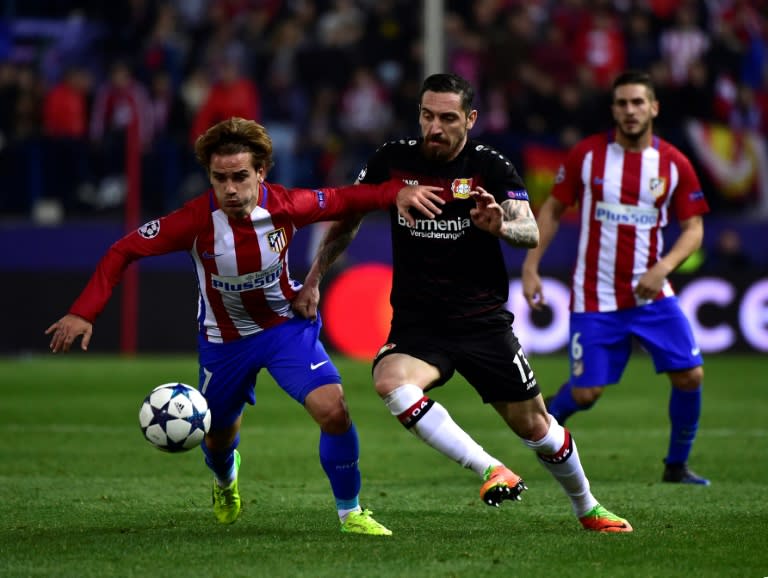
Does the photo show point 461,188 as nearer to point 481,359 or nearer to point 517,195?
point 517,195

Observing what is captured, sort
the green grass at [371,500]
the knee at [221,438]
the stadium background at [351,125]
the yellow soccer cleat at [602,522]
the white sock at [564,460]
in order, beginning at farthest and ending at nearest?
the stadium background at [351,125] → the knee at [221,438] → the yellow soccer cleat at [602,522] → the white sock at [564,460] → the green grass at [371,500]

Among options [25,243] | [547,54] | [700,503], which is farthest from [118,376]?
[700,503]

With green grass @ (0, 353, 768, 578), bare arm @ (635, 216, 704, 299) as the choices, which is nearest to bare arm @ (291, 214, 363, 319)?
green grass @ (0, 353, 768, 578)

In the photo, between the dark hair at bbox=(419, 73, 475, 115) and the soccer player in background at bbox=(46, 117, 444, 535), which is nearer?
the dark hair at bbox=(419, 73, 475, 115)

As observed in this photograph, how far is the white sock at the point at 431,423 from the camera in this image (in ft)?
19.3

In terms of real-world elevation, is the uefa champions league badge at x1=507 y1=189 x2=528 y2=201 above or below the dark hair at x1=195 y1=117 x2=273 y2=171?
below

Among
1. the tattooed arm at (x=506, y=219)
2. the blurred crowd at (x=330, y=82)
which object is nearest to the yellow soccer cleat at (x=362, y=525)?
the tattooed arm at (x=506, y=219)

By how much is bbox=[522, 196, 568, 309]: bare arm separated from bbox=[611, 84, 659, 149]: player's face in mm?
561

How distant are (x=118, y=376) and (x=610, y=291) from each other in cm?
753

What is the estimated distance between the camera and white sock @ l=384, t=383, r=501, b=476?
588 centimetres

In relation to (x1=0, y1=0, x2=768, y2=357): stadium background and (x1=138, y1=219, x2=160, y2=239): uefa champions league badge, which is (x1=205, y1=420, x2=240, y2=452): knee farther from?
(x1=0, y1=0, x2=768, y2=357): stadium background

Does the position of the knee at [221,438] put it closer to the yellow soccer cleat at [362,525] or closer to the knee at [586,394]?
the yellow soccer cleat at [362,525]

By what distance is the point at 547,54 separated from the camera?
17.7 metres

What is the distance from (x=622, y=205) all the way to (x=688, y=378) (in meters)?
1.09
